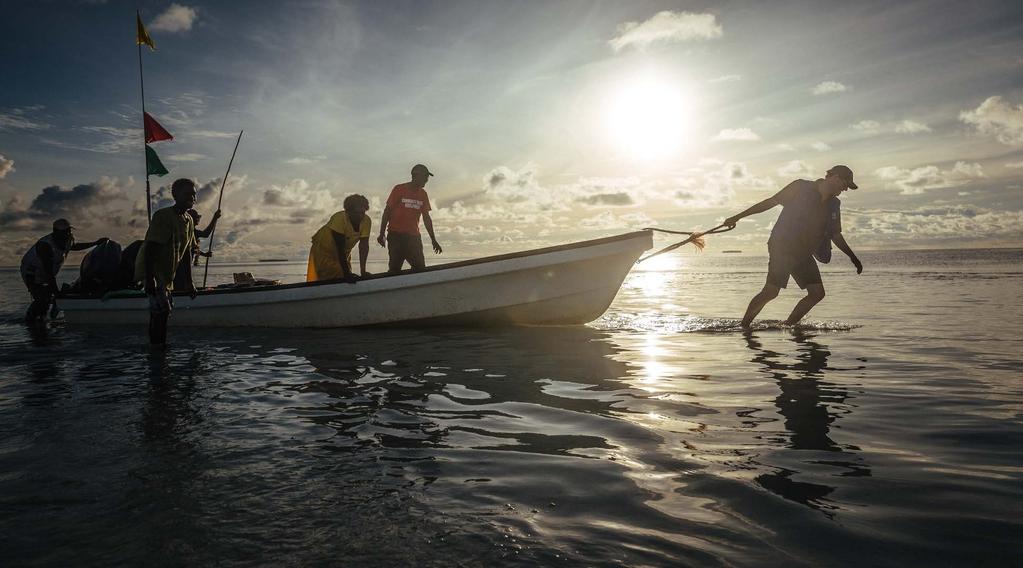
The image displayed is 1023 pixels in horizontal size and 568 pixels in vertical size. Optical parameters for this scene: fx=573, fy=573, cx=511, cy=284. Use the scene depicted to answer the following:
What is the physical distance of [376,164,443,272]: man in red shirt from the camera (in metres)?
9.73

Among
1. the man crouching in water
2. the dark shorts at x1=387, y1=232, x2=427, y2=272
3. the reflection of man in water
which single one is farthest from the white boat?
the reflection of man in water

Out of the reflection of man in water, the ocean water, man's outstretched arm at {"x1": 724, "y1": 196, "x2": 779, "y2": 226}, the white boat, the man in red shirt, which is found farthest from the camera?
the man in red shirt

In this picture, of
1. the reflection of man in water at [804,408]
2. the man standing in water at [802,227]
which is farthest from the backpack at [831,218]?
the reflection of man in water at [804,408]

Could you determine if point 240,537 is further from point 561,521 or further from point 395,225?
point 395,225

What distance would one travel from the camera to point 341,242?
30.8ft

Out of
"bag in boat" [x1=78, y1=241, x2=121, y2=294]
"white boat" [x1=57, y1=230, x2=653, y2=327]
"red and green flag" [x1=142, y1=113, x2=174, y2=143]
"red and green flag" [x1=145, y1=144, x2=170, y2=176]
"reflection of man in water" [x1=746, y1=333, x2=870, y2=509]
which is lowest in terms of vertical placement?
"reflection of man in water" [x1=746, y1=333, x2=870, y2=509]

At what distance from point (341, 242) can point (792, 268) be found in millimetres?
6889

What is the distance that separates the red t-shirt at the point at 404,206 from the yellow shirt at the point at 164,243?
127 inches

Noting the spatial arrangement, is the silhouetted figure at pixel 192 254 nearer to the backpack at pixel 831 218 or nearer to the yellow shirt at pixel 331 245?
the yellow shirt at pixel 331 245

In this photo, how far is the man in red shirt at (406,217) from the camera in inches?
383

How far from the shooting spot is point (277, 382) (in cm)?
546

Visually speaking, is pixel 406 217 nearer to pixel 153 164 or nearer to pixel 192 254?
pixel 192 254

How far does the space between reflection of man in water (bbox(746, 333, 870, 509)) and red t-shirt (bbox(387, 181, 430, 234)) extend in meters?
5.71

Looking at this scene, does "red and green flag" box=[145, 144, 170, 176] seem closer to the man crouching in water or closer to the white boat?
the white boat
